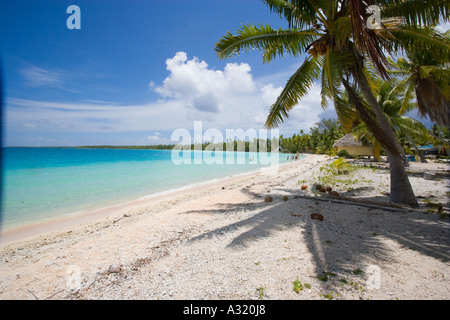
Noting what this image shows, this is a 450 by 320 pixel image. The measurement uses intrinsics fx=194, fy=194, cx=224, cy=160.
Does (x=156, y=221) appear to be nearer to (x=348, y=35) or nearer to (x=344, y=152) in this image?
(x=348, y=35)

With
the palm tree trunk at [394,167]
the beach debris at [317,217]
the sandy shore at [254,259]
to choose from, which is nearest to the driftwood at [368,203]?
the sandy shore at [254,259]

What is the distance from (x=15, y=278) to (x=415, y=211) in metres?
7.50

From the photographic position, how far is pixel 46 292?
7.54ft

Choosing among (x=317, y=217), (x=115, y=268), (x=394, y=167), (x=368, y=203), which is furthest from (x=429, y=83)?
(x=115, y=268)

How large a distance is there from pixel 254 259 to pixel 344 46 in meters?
5.60

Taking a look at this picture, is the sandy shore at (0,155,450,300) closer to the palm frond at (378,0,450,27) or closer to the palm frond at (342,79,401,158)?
the palm frond at (342,79,401,158)

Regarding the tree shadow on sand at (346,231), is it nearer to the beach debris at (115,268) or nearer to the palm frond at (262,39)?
the beach debris at (115,268)

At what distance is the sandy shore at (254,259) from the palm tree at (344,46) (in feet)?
6.36

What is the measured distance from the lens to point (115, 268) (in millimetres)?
2654

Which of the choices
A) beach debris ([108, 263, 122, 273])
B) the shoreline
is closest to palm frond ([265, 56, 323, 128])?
beach debris ([108, 263, 122, 273])

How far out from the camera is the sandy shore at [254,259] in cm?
217

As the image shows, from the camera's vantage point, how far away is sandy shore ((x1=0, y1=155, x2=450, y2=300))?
217 cm

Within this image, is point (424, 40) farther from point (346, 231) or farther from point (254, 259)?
point (254, 259)
